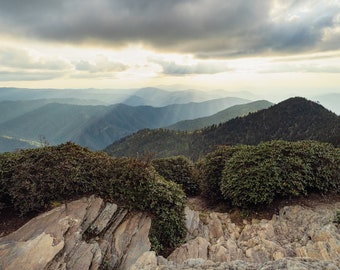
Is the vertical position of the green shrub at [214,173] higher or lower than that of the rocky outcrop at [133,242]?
lower

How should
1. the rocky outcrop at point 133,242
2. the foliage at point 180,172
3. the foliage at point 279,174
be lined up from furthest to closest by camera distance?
the foliage at point 180,172
the foliage at point 279,174
the rocky outcrop at point 133,242

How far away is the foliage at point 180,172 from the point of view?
24812 millimetres

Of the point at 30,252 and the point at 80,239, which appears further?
the point at 80,239

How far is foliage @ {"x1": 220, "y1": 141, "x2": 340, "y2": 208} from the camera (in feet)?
52.1

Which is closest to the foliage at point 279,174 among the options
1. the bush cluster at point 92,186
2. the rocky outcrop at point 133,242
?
the rocky outcrop at point 133,242

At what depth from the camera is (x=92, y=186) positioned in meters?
13.0

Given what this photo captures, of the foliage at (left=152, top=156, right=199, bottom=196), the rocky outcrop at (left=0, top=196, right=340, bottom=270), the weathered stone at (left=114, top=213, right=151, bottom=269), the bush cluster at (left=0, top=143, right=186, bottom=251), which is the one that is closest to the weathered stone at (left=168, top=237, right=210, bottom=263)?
the rocky outcrop at (left=0, top=196, right=340, bottom=270)

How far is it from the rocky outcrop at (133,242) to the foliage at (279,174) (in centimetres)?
195

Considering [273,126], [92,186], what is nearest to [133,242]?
[92,186]

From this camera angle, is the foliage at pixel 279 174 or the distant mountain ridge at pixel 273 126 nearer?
the foliage at pixel 279 174

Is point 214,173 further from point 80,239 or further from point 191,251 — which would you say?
point 80,239

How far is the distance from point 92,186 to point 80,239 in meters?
3.17

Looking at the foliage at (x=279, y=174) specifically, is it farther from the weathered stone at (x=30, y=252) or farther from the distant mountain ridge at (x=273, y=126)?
the distant mountain ridge at (x=273, y=126)

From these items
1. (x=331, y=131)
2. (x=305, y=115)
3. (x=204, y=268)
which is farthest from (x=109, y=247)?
(x=305, y=115)
